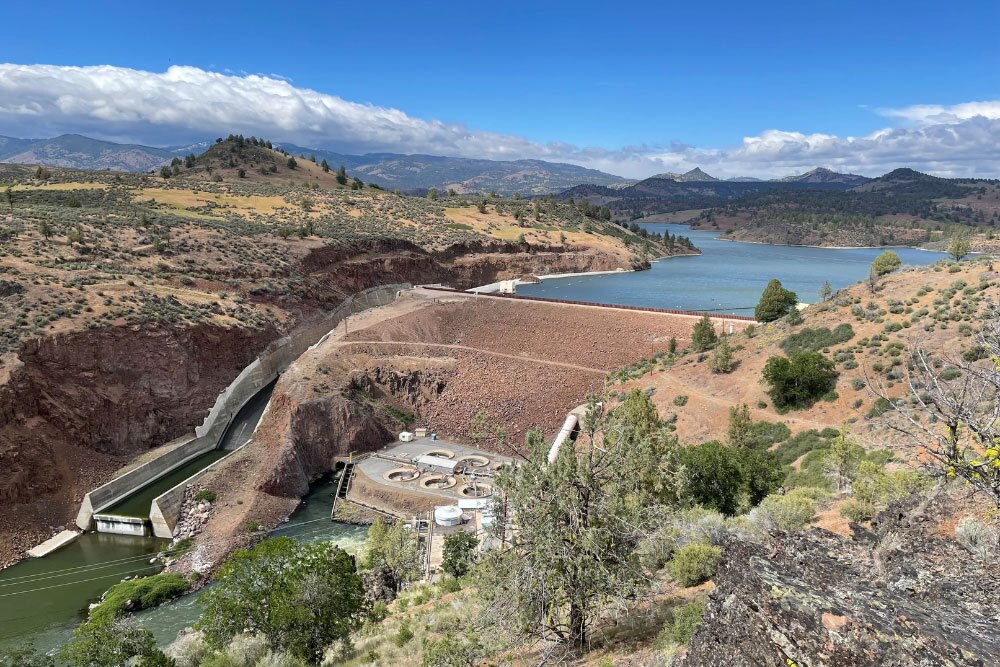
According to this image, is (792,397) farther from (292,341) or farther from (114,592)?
(292,341)

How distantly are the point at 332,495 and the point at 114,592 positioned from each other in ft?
33.5

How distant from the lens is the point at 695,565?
35.7 ft

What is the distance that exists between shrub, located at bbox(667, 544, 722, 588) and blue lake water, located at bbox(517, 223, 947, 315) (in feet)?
152

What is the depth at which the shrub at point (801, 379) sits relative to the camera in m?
24.5

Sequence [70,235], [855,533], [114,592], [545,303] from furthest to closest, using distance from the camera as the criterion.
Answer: [545,303]
[70,235]
[114,592]
[855,533]

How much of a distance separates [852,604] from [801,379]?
22.0 m

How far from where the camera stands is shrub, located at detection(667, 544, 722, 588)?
1088 centimetres

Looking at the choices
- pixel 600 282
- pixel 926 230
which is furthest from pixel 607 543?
pixel 926 230

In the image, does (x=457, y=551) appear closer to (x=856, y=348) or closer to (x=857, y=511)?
(x=857, y=511)

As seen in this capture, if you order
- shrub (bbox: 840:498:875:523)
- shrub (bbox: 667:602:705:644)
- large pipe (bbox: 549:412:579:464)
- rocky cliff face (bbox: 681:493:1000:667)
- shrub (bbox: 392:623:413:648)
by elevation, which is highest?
rocky cliff face (bbox: 681:493:1000:667)

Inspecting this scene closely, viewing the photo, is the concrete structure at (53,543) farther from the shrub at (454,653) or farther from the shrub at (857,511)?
the shrub at (857,511)

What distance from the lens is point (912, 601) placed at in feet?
17.7

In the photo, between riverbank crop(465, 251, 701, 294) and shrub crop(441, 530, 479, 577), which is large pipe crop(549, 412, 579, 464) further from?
riverbank crop(465, 251, 701, 294)

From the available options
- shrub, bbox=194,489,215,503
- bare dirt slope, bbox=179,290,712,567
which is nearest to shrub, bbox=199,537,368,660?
bare dirt slope, bbox=179,290,712,567
